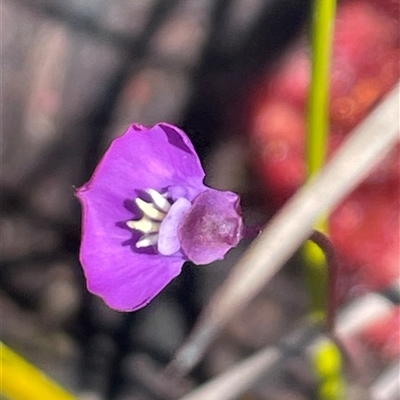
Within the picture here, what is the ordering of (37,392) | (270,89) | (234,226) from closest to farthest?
(234,226), (37,392), (270,89)

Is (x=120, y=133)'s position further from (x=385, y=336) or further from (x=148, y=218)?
(x=148, y=218)

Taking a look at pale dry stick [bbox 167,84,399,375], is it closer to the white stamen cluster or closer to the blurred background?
the white stamen cluster

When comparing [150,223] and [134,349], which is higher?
[150,223]

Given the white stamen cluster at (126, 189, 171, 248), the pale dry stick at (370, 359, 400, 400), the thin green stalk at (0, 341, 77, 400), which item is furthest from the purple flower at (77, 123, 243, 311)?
the pale dry stick at (370, 359, 400, 400)

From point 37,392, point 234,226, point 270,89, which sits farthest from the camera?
point 270,89

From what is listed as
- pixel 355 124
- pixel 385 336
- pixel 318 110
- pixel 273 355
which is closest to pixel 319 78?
pixel 318 110

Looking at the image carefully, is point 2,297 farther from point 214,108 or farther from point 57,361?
point 214,108

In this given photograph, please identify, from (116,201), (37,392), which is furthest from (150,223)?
(37,392)

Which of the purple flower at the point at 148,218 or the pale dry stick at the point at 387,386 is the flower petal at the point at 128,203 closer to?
the purple flower at the point at 148,218
